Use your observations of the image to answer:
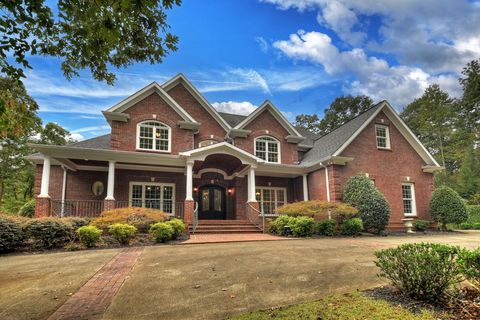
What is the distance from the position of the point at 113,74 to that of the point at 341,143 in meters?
13.9

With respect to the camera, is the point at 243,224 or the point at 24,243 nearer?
the point at 24,243

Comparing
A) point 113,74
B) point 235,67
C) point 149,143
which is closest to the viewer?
point 113,74

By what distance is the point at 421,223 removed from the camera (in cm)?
1627

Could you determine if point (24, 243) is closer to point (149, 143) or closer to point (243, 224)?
point (149, 143)

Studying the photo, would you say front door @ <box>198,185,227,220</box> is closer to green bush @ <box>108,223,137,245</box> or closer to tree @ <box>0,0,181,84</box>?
green bush @ <box>108,223,137,245</box>

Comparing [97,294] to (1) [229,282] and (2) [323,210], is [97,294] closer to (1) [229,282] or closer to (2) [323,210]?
(1) [229,282]

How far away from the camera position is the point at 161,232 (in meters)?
10.6

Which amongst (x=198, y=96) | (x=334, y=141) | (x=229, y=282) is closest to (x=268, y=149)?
(x=334, y=141)

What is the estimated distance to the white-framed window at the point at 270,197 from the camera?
1808 cm

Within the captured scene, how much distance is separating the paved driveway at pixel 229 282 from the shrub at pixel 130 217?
396cm

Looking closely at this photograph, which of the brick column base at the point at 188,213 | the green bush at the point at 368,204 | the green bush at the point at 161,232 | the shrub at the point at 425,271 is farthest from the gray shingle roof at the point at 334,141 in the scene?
the shrub at the point at 425,271

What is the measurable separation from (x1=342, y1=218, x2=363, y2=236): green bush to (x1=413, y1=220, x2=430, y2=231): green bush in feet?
17.4

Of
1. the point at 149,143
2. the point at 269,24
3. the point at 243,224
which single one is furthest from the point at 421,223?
the point at 149,143

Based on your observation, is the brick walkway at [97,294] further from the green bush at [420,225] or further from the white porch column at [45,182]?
the green bush at [420,225]
